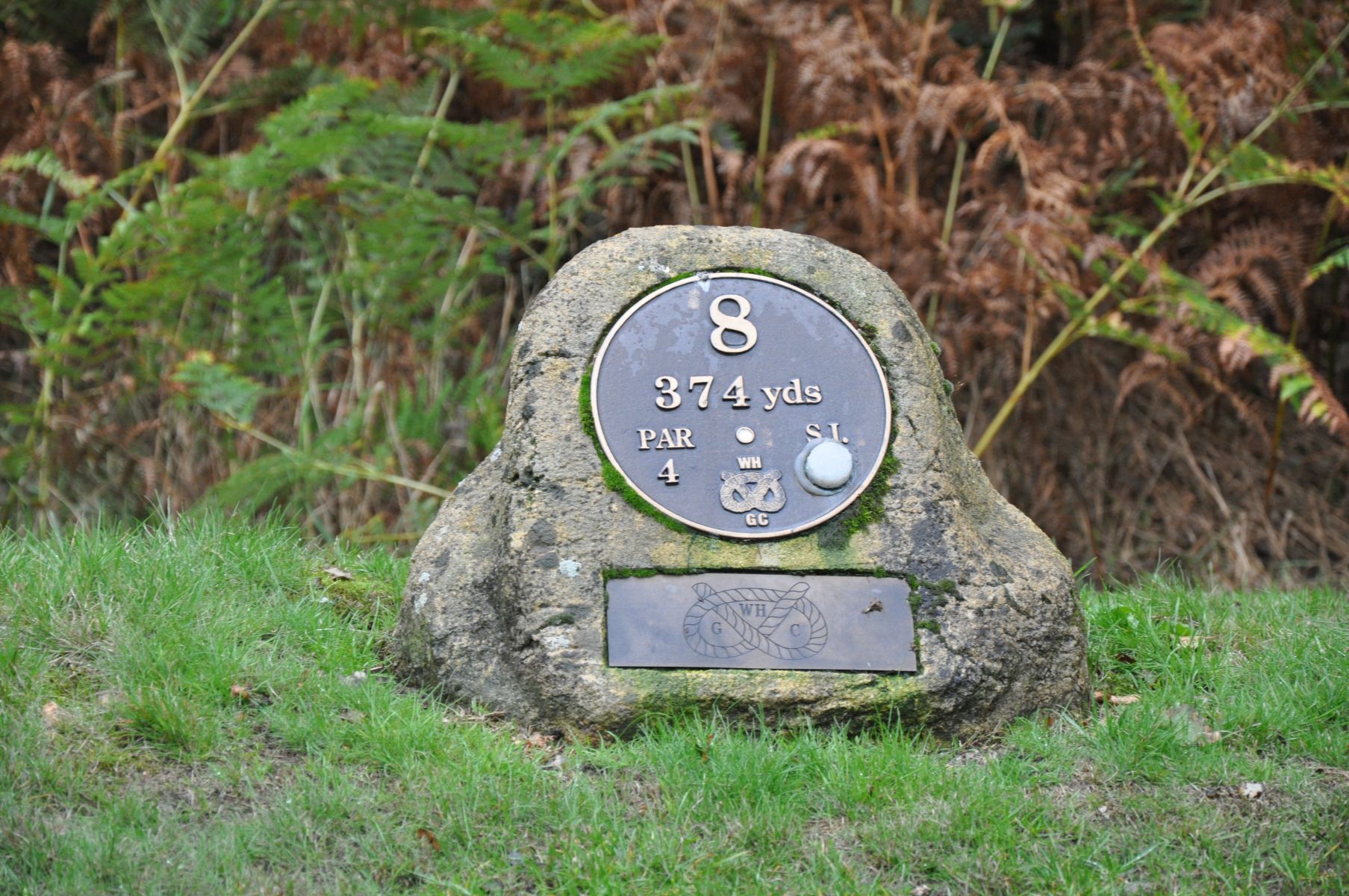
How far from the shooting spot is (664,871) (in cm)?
264

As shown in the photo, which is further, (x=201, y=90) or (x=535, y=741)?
(x=201, y=90)

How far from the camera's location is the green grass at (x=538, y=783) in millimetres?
2631

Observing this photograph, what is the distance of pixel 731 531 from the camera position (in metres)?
3.34

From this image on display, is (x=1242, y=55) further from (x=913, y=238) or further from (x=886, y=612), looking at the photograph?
(x=886, y=612)

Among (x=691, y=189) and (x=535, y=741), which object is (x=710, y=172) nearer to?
(x=691, y=189)

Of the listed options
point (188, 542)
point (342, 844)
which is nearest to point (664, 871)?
point (342, 844)

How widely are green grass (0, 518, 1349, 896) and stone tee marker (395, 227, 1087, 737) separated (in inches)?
5.8

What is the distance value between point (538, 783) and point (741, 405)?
120 centimetres

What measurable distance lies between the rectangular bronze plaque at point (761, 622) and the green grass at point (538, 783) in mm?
199

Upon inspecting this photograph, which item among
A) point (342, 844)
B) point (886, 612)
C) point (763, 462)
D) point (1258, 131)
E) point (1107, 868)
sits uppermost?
point (1258, 131)

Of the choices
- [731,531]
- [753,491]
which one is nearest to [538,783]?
[731,531]

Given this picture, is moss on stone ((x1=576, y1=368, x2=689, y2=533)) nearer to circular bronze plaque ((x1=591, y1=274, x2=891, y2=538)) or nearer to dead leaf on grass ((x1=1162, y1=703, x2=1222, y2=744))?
circular bronze plaque ((x1=591, y1=274, x2=891, y2=538))

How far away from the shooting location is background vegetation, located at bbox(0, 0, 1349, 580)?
5.52 metres

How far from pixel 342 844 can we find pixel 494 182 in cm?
472
